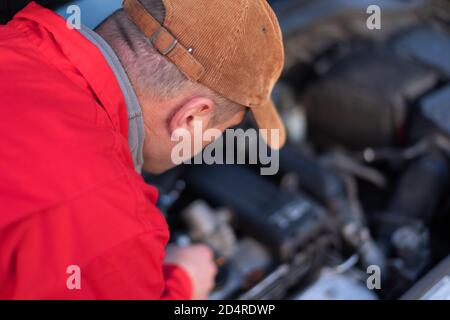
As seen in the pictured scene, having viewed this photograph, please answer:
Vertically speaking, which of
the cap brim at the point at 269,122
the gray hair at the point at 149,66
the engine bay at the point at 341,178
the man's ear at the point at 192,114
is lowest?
the engine bay at the point at 341,178

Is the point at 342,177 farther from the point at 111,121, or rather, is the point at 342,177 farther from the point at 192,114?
the point at 111,121

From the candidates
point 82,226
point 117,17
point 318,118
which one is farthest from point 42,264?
point 318,118

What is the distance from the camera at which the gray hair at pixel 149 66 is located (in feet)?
3.85

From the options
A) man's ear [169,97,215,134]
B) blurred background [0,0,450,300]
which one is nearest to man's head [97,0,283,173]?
man's ear [169,97,215,134]

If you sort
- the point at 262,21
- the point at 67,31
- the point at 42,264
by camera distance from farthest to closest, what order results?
the point at 262,21
the point at 67,31
the point at 42,264

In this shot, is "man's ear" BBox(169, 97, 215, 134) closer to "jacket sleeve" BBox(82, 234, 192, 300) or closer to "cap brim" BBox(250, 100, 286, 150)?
"cap brim" BBox(250, 100, 286, 150)

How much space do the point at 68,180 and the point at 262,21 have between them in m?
0.52

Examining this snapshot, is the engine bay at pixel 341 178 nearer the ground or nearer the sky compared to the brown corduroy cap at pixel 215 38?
nearer the ground

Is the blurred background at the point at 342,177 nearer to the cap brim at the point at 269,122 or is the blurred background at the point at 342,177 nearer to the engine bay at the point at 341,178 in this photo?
the engine bay at the point at 341,178

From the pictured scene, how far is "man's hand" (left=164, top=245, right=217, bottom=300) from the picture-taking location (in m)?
1.39

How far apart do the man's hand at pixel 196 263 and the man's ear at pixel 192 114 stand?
0.32 meters

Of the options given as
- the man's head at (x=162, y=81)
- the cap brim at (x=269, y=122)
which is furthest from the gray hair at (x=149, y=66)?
the cap brim at (x=269, y=122)

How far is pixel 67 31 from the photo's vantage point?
1119 mm
